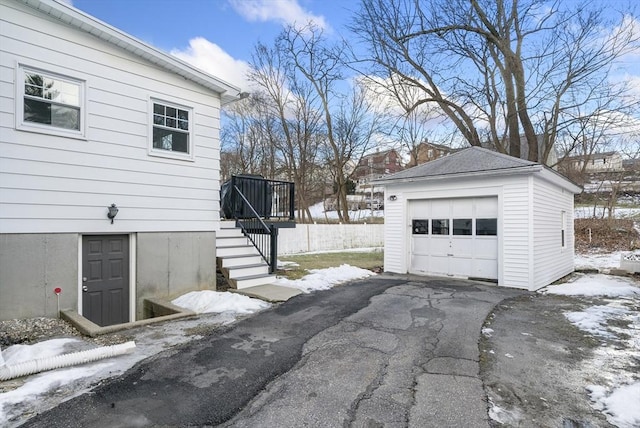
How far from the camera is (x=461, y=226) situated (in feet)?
30.9

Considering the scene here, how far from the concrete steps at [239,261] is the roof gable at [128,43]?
3.05 metres

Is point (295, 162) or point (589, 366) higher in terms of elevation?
point (295, 162)

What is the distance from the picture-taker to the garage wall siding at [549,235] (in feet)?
28.1

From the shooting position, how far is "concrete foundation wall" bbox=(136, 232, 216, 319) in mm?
6270

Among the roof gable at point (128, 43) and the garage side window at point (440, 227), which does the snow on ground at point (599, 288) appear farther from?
the roof gable at point (128, 43)

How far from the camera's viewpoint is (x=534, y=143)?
16406 millimetres

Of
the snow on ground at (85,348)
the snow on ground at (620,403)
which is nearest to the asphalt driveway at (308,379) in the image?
the snow on ground at (85,348)

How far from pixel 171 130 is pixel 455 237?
7358mm

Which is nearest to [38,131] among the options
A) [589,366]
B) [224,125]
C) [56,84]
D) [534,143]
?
[56,84]

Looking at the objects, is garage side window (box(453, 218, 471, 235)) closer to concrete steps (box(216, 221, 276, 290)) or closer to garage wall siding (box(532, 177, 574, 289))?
garage wall siding (box(532, 177, 574, 289))

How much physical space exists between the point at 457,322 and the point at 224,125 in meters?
Answer: 22.6

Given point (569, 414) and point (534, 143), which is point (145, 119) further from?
point (534, 143)

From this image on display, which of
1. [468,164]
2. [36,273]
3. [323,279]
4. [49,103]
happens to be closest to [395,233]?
[468,164]

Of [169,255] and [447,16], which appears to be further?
[447,16]
